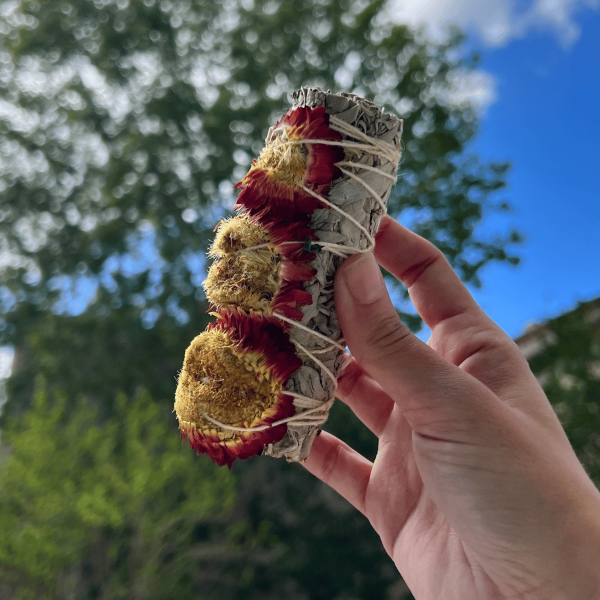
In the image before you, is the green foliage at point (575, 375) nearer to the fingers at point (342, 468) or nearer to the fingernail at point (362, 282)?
the fingers at point (342, 468)

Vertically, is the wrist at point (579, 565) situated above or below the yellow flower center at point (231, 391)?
below

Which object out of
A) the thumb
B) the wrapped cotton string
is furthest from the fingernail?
the wrapped cotton string

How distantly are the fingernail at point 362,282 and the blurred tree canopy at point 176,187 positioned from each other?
17.0 ft

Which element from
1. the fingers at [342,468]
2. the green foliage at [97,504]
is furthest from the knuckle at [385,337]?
the green foliage at [97,504]

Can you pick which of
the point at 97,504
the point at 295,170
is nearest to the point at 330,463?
the point at 295,170

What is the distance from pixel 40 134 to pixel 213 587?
6.82m

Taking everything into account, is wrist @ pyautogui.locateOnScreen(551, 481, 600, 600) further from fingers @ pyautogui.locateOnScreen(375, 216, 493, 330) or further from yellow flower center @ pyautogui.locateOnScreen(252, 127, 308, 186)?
yellow flower center @ pyautogui.locateOnScreen(252, 127, 308, 186)

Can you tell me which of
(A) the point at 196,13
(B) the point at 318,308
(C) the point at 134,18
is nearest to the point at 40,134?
(C) the point at 134,18

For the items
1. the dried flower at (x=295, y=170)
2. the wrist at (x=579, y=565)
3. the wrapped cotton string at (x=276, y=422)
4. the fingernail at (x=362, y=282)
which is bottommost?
the wrist at (x=579, y=565)

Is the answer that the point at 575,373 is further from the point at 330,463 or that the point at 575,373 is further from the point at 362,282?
the point at 362,282

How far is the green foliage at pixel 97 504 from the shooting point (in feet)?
13.6

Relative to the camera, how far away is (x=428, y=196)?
6.87 m

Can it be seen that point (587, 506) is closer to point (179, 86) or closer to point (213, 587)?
point (213, 587)

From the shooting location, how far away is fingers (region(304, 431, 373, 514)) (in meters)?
1.57
